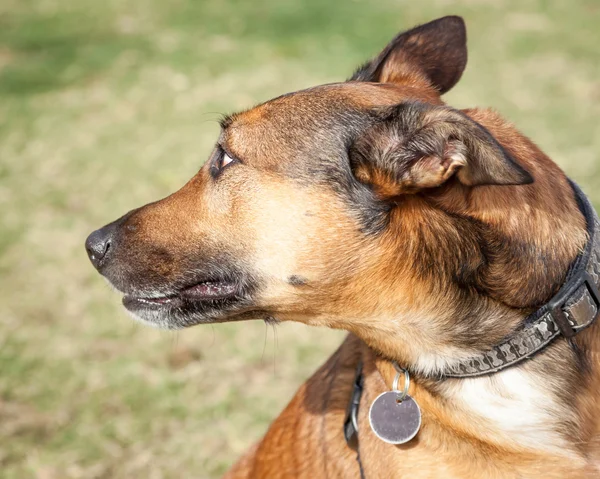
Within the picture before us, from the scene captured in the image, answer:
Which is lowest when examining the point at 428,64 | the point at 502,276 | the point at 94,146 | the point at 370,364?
the point at 94,146

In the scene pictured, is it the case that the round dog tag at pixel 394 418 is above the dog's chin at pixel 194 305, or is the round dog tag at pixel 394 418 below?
below

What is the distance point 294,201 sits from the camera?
8.62 ft

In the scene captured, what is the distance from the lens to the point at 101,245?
297 cm

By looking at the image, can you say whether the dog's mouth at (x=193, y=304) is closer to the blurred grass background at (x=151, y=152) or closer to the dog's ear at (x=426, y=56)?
the dog's ear at (x=426, y=56)

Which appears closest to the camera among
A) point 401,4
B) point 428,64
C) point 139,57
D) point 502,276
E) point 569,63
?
point 502,276

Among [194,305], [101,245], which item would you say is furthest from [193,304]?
[101,245]

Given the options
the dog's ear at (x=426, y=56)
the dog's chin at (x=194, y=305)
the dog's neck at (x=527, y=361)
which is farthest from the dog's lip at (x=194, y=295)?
the dog's ear at (x=426, y=56)

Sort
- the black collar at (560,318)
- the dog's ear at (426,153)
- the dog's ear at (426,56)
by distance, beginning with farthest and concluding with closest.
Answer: the dog's ear at (426,56) < the black collar at (560,318) < the dog's ear at (426,153)

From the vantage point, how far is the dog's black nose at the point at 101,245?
2.95m

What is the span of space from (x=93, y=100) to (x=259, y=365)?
5.44 meters

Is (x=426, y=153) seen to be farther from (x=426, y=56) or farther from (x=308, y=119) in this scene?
(x=426, y=56)

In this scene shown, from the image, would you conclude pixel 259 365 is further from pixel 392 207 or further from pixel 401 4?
pixel 401 4

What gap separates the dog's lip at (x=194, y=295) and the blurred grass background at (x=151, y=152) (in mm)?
1661

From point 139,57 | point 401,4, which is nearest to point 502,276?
point 139,57
